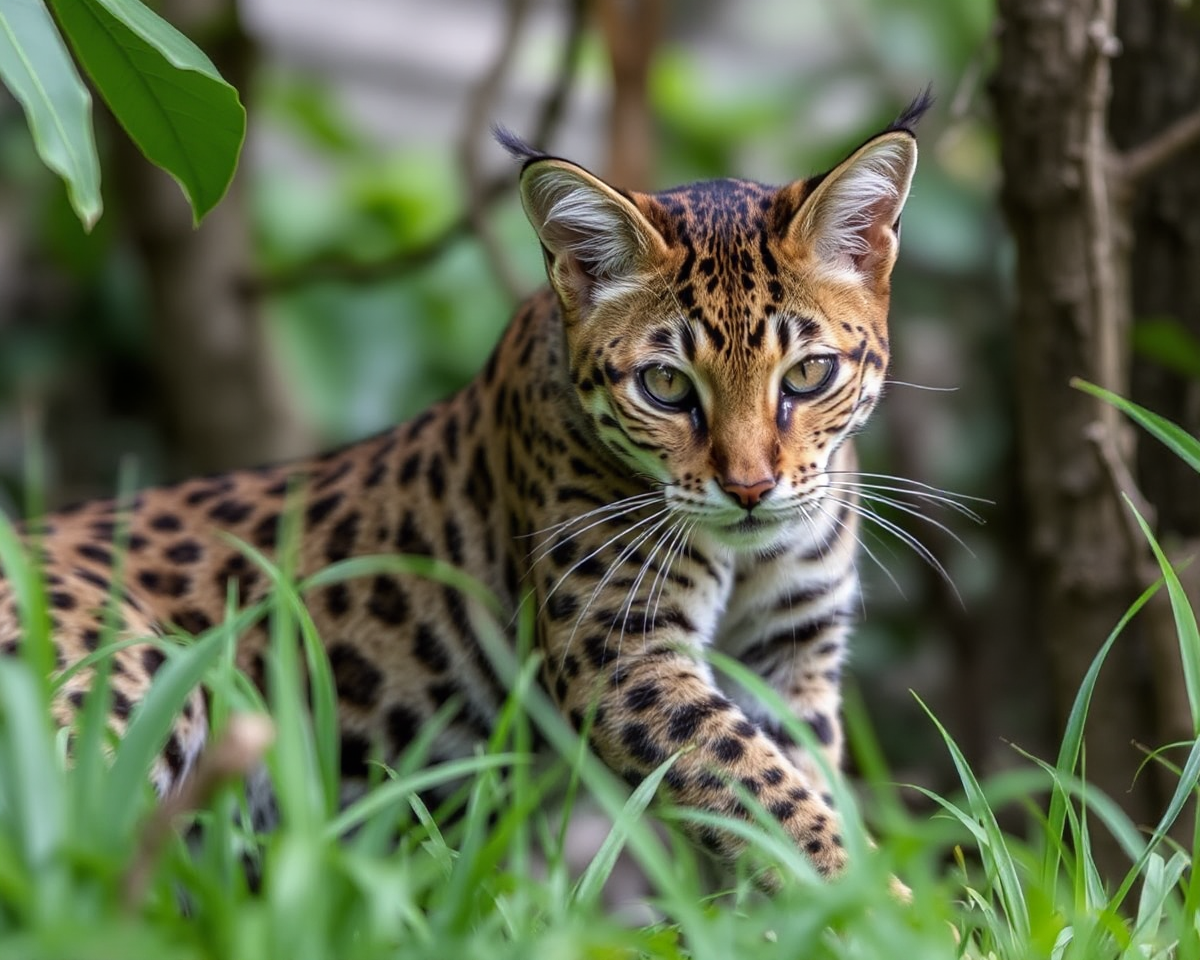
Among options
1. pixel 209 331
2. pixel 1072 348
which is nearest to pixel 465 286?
pixel 209 331

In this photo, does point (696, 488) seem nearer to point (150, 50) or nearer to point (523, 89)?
point (150, 50)

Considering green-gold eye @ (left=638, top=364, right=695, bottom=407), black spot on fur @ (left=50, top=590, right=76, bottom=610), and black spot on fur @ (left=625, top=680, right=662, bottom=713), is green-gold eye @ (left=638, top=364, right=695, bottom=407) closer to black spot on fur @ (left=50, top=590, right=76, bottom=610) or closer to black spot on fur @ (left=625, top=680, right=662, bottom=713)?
black spot on fur @ (left=625, top=680, right=662, bottom=713)

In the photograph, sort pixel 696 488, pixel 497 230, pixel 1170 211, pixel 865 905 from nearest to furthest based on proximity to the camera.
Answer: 1. pixel 865 905
2. pixel 696 488
3. pixel 1170 211
4. pixel 497 230

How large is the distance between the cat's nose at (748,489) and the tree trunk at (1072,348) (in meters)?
1.37

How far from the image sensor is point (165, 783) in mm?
3807

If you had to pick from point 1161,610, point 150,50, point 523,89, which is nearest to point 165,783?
point 150,50

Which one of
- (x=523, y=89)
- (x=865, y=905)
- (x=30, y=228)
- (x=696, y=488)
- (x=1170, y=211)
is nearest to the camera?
(x=865, y=905)

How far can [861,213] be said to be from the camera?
3.91m

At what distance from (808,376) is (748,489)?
1.21 ft

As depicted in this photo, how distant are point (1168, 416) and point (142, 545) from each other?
133 inches

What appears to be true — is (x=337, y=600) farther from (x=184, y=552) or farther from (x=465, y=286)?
(x=465, y=286)

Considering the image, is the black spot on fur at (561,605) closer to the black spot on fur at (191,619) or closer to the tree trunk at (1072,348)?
the black spot on fur at (191,619)

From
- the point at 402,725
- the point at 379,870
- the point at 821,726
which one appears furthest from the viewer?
the point at 402,725

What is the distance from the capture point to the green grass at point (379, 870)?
2.13m
